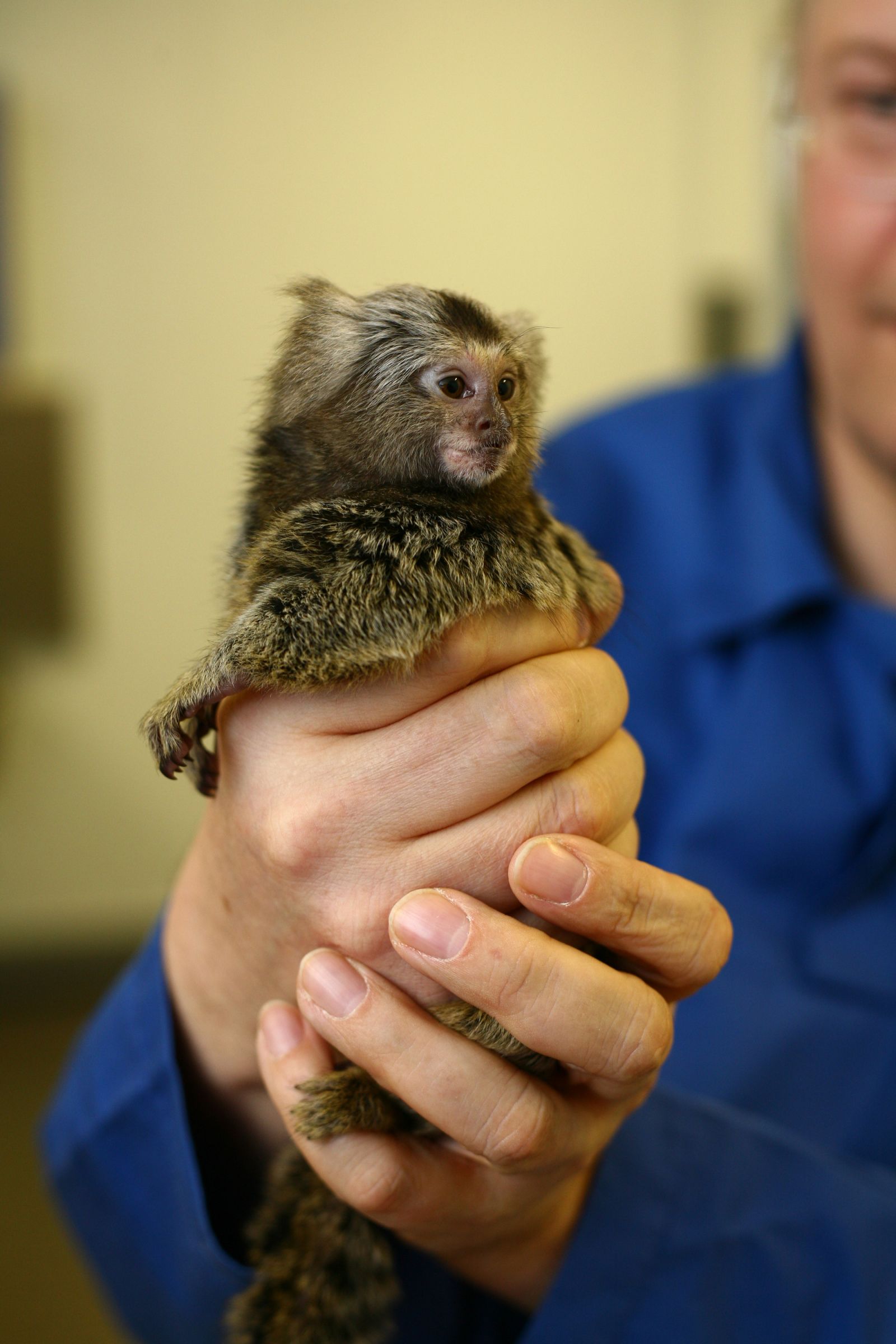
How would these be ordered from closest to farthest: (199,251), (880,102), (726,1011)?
(726,1011)
(880,102)
(199,251)

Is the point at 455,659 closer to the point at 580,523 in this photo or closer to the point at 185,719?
the point at 185,719

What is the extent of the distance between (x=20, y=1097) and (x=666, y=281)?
6.59ft

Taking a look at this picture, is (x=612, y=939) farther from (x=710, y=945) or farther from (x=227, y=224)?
(x=227, y=224)

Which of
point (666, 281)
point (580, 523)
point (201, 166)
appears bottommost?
point (580, 523)

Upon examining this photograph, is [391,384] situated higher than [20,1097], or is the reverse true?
[391,384]

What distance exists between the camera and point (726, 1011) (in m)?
1.07

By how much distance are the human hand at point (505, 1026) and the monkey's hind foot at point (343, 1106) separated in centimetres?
1

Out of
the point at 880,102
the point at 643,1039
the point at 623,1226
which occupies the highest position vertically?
the point at 880,102

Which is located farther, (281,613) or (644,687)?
(644,687)

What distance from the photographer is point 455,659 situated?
66 cm

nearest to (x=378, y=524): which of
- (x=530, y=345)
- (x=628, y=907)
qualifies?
(x=530, y=345)

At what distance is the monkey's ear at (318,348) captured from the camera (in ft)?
2.19

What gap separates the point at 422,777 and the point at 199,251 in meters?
1.04

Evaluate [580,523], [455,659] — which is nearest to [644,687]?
[580,523]
